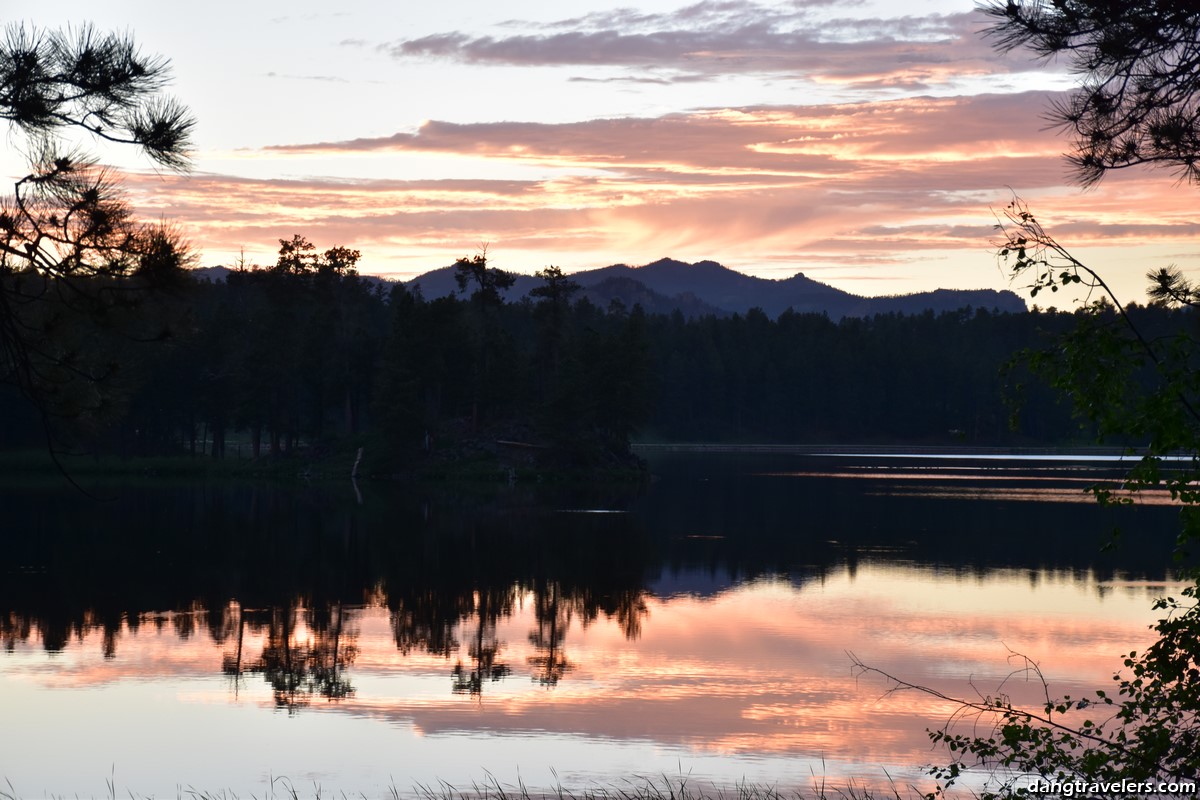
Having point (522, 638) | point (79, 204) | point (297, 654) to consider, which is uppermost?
point (79, 204)

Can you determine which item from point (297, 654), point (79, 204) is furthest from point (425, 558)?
point (79, 204)

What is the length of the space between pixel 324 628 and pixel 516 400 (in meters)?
70.1

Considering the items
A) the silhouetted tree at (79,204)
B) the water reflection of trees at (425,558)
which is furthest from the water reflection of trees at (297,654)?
the silhouetted tree at (79,204)

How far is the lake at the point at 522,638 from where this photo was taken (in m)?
20.8

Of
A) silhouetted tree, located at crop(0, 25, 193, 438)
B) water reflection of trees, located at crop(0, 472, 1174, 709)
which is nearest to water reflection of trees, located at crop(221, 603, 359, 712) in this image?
water reflection of trees, located at crop(0, 472, 1174, 709)

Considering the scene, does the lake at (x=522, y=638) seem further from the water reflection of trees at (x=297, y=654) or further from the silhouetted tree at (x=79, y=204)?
the silhouetted tree at (x=79, y=204)

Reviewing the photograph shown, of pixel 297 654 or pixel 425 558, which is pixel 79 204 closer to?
pixel 297 654

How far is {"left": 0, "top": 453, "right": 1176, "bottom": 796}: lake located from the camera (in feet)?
68.1

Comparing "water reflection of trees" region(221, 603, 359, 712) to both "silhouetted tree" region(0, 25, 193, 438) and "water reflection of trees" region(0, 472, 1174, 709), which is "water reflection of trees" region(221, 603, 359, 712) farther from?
"silhouetted tree" region(0, 25, 193, 438)

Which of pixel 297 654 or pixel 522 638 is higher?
pixel 297 654

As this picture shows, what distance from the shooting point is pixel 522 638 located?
3167cm

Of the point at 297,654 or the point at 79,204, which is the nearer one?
the point at 79,204

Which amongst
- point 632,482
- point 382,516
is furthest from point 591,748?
point 632,482

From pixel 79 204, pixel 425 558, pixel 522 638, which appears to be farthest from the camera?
pixel 425 558
